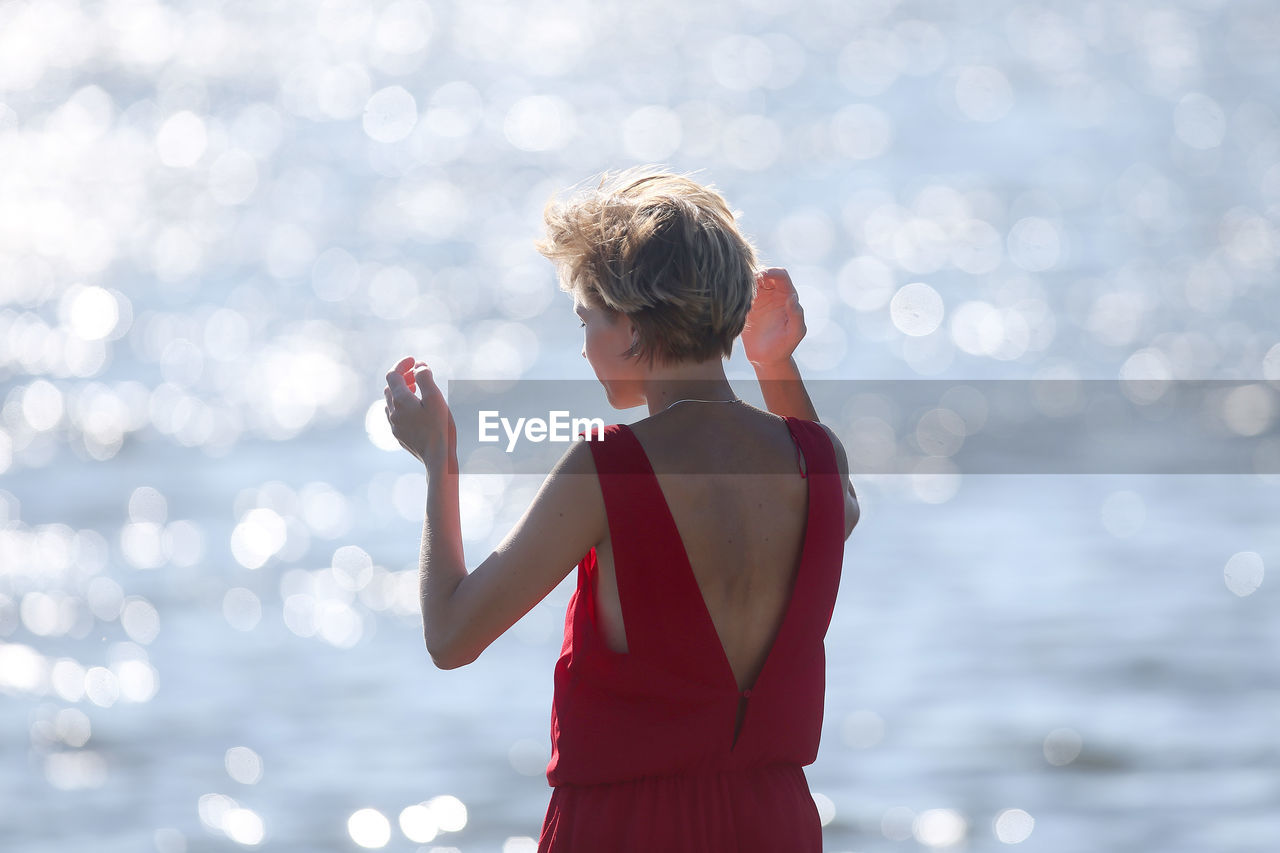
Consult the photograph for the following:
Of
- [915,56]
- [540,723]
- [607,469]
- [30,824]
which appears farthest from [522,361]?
[607,469]

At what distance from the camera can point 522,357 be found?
1311 cm

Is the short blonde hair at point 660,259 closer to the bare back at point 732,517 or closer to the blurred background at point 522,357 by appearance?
the bare back at point 732,517

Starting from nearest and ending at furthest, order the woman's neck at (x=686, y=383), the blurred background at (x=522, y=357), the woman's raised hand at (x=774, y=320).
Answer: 1. the woman's neck at (x=686, y=383)
2. the woman's raised hand at (x=774, y=320)
3. the blurred background at (x=522, y=357)

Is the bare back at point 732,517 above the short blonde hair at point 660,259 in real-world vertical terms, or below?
below

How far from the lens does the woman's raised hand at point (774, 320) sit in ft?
8.15

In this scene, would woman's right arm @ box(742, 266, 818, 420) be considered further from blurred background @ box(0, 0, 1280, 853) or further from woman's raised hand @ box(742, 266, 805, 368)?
blurred background @ box(0, 0, 1280, 853)

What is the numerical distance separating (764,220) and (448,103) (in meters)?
5.60

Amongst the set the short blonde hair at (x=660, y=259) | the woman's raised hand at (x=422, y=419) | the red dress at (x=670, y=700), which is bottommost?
the red dress at (x=670, y=700)

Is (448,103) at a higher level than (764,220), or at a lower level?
higher

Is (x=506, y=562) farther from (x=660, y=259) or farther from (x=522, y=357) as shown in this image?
(x=522, y=357)

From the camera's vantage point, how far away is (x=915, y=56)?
20.0 meters

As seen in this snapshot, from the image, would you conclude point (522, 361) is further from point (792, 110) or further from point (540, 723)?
point (792, 110)

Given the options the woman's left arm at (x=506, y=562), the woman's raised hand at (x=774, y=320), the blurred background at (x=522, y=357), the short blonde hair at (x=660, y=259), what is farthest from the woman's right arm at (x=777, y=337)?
the blurred background at (x=522, y=357)

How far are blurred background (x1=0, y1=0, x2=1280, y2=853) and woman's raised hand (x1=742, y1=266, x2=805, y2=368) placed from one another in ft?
14.7
